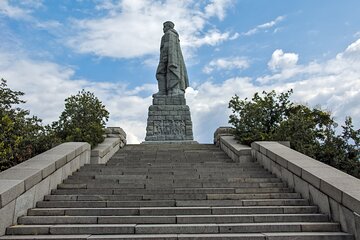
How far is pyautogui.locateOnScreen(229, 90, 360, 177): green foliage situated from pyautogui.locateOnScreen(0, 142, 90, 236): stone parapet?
5972 millimetres

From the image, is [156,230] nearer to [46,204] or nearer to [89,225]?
[89,225]

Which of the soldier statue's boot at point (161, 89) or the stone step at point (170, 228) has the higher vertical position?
the soldier statue's boot at point (161, 89)

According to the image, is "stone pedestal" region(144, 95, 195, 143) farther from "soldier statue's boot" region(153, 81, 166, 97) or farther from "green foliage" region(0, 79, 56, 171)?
"green foliage" region(0, 79, 56, 171)

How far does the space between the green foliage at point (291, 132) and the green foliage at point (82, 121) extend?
185 inches

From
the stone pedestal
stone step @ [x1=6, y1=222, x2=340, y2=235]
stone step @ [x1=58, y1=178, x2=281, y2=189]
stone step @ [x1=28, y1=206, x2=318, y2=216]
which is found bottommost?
stone step @ [x1=6, y1=222, x2=340, y2=235]

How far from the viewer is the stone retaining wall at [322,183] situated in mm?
5291

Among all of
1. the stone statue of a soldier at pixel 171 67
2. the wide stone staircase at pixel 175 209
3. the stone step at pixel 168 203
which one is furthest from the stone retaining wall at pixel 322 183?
the stone statue of a soldier at pixel 171 67

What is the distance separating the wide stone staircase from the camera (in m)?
5.33

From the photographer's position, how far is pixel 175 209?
237 inches

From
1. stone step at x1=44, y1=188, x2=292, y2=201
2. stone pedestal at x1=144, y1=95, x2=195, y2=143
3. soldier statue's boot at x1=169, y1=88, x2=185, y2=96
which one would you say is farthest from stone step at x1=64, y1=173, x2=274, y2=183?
soldier statue's boot at x1=169, y1=88, x2=185, y2=96

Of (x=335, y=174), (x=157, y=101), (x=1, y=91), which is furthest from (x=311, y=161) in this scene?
(x=157, y=101)

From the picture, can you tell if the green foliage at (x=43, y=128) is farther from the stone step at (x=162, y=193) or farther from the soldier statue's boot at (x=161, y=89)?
the soldier statue's boot at (x=161, y=89)

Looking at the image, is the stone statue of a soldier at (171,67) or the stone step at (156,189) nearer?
the stone step at (156,189)

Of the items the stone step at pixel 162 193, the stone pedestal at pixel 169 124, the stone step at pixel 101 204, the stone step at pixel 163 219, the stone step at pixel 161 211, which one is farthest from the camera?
the stone pedestal at pixel 169 124
